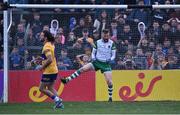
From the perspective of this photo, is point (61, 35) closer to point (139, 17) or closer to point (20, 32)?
point (20, 32)

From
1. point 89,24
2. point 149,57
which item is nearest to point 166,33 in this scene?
point 149,57

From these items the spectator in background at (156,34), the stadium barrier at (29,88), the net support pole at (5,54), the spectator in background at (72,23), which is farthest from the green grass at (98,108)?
the spectator in background at (72,23)

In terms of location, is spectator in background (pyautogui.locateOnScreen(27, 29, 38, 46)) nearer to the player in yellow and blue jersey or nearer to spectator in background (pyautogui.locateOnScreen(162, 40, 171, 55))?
the player in yellow and blue jersey

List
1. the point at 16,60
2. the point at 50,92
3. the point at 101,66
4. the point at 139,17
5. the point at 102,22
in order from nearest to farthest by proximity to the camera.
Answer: the point at 50,92
the point at 101,66
the point at 16,60
the point at 102,22
the point at 139,17

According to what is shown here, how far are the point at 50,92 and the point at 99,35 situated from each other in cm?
361

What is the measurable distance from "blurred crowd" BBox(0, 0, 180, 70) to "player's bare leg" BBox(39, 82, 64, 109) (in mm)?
2713

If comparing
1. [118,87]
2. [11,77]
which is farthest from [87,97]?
[11,77]

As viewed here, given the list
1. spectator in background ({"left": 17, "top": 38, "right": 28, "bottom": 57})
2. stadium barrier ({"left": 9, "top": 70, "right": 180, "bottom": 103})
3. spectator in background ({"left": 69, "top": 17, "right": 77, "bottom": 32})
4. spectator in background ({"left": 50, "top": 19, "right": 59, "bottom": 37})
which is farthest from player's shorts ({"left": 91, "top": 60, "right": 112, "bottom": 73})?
spectator in background ({"left": 17, "top": 38, "right": 28, "bottom": 57})

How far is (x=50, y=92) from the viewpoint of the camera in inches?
675

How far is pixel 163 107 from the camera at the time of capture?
1741cm

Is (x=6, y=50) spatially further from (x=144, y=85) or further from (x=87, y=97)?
(x=144, y=85)

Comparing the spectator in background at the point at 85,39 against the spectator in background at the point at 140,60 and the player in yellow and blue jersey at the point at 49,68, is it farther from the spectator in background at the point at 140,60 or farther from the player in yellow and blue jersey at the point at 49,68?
the player in yellow and blue jersey at the point at 49,68

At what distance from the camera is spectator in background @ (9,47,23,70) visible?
1978 cm

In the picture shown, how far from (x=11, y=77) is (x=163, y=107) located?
4.97 metres
